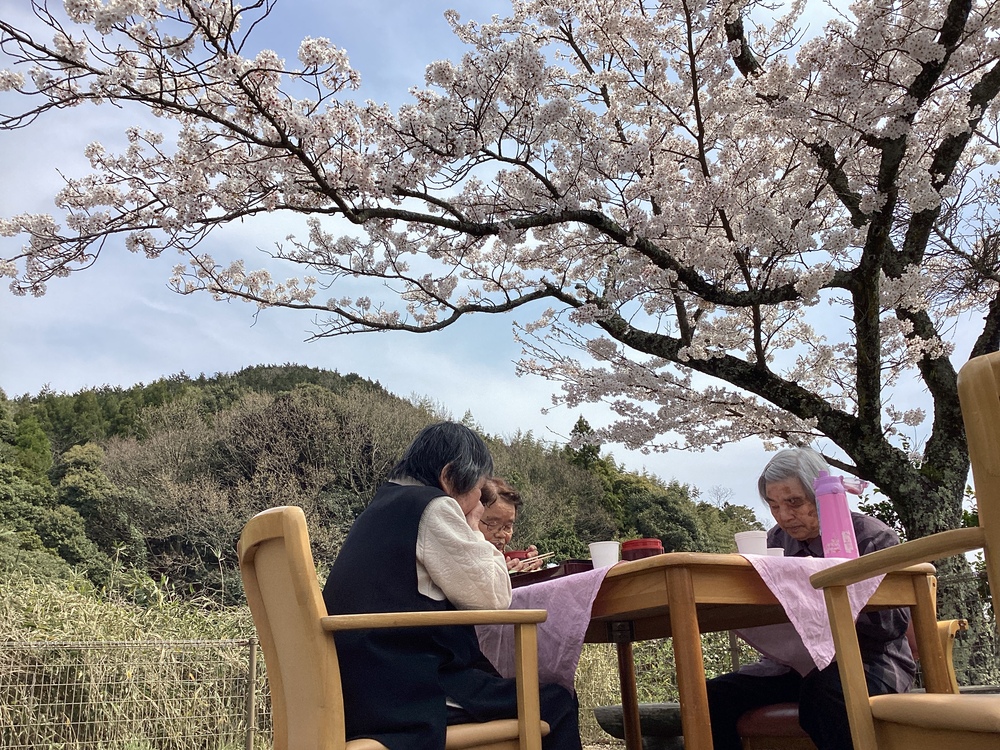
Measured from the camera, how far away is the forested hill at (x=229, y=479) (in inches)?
507

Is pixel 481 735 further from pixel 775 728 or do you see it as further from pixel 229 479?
pixel 229 479

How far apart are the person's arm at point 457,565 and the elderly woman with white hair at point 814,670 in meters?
0.97

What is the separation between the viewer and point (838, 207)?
7.86 meters

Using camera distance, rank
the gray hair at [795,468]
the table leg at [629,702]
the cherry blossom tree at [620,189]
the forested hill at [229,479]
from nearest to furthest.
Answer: the gray hair at [795,468] → the table leg at [629,702] → the cherry blossom tree at [620,189] → the forested hill at [229,479]

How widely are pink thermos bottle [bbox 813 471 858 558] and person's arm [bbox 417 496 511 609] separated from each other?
0.99 m

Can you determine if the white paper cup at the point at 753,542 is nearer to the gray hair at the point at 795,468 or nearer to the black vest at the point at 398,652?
the gray hair at the point at 795,468

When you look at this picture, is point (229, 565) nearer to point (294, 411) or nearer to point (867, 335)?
point (294, 411)

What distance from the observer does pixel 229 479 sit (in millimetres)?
14680

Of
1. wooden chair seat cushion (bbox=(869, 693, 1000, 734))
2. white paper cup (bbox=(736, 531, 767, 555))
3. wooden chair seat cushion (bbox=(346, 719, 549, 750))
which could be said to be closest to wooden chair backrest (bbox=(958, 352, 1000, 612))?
wooden chair seat cushion (bbox=(869, 693, 1000, 734))

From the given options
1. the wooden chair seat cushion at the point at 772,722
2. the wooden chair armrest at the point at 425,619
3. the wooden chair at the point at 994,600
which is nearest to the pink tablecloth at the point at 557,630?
the wooden chair armrest at the point at 425,619

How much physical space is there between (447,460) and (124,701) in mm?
3937

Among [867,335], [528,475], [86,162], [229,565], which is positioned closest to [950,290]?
[867,335]

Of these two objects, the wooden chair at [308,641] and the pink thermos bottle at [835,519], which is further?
the pink thermos bottle at [835,519]

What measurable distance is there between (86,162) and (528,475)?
11124mm
